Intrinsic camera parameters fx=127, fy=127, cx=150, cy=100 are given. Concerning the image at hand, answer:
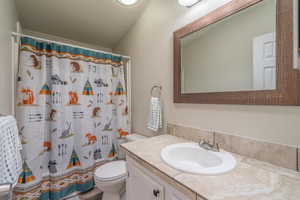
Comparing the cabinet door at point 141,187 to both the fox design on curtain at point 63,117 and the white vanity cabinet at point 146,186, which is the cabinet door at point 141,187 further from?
the fox design on curtain at point 63,117

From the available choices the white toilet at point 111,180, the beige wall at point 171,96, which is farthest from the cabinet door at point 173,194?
the white toilet at point 111,180

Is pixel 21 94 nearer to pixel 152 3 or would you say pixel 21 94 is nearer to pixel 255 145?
pixel 152 3

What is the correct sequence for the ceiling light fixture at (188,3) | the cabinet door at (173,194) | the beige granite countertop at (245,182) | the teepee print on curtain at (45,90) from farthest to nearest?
1. the teepee print on curtain at (45,90)
2. the ceiling light fixture at (188,3)
3. the cabinet door at (173,194)
4. the beige granite countertop at (245,182)

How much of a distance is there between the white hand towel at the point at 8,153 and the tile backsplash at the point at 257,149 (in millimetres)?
1188

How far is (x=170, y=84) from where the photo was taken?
1388mm

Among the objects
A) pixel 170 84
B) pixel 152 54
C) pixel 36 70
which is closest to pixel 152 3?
pixel 152 54

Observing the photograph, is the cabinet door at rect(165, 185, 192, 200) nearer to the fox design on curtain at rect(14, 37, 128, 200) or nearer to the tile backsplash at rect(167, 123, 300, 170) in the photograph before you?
the tile backsplash at rect(167, 123, 300, 170)

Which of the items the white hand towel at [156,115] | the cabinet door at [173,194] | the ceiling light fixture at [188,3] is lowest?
the cabinet door at [173,194]

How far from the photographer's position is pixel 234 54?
0.93m

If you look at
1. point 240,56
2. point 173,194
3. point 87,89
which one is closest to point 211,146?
point 173,194

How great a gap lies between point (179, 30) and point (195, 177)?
1.24 meters

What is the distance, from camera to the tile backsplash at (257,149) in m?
0.68

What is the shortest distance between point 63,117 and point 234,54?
178 cm

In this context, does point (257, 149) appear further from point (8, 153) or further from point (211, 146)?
point (8, 153)
